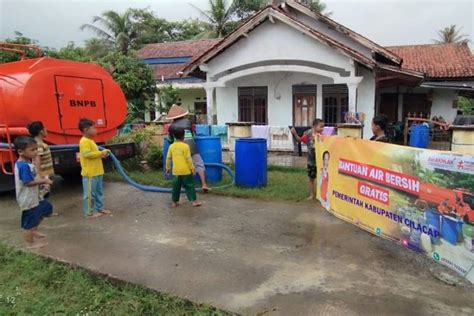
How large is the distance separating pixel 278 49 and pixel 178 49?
13.5 meters

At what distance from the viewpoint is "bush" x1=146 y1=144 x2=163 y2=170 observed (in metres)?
9.61

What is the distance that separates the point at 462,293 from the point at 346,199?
82.9 inches

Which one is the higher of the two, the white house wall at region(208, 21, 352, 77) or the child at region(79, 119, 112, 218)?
the white house wall at region(208, 21, 352, 77)

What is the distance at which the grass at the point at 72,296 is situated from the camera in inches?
132

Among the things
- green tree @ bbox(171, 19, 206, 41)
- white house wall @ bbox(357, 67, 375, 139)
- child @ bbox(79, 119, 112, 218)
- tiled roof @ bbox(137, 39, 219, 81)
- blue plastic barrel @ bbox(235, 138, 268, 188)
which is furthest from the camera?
green tree @ bbox(171, 19, 206, 41)

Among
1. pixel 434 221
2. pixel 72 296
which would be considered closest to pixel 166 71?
pixel 72 296

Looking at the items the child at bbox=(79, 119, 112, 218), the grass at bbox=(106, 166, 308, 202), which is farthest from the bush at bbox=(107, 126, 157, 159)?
the child at bbox=(79, 119, 112, 218)

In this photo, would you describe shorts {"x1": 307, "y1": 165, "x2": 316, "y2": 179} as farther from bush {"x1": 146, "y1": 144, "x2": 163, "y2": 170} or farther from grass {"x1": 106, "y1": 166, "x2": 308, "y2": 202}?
bush {"x1": 146, "y1": 144, "x2": 163, "y2": 170}

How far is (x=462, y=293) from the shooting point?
11.5 ft

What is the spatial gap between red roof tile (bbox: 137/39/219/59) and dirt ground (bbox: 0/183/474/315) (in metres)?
20.0

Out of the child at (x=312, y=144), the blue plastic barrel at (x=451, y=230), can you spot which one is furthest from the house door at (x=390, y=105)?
the blue plastic barrel at (x=451, y=230)

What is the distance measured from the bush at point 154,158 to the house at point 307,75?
19.4ft

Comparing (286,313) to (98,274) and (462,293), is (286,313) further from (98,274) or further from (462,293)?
(98,274)

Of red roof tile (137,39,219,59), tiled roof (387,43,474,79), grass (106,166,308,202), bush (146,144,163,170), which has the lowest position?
grass (106,166,308,202)
